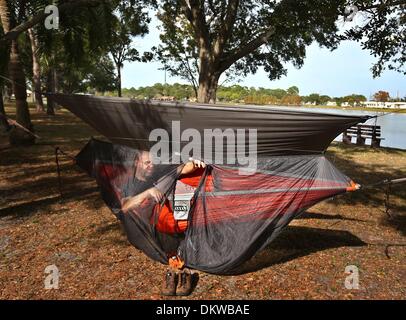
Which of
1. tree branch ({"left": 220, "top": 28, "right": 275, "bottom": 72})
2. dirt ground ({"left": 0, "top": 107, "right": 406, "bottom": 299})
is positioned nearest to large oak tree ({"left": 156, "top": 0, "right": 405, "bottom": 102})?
tree branch ({"left": 220, "top": 28, "right": 275, "bottom": 72})

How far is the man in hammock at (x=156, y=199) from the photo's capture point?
12.9ft

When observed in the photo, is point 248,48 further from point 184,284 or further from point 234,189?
point 184,284

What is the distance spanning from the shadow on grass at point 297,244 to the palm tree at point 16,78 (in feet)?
26.4

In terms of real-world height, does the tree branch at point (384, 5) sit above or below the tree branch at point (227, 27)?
below

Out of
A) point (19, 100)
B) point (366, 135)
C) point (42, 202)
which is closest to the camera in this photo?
point (42, 202)

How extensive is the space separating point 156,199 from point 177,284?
1.12 meters

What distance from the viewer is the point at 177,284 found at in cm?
395

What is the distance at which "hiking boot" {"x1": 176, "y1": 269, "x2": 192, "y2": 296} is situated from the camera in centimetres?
386

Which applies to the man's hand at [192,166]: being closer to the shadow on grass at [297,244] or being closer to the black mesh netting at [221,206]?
the black mesh netting at [221,206]

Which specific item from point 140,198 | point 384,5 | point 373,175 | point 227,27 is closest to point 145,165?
point 140,198

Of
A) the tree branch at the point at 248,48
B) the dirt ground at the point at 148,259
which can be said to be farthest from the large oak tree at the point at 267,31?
the dirt ground at the point at 148,259

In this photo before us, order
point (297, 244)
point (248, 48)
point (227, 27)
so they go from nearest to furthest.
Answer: point (297, 244)
point (248, 48)
point (227, 27)

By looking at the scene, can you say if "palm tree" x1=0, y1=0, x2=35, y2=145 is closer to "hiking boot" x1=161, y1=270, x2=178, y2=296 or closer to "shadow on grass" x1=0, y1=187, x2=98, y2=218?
"shadow on grass" x1=0, y1=187, x2=98, y2=218
